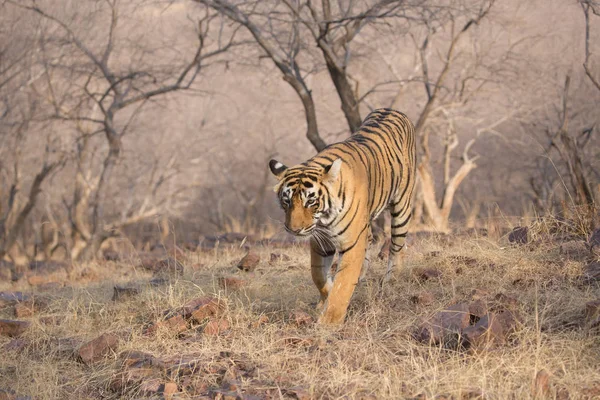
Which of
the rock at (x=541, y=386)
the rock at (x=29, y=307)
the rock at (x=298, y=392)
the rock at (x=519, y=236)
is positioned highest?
the rock at (x=519, y=236)

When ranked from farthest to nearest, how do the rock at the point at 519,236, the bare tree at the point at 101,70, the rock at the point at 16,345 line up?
the bare tree at the point at 101,70, the rock at the point at 519,236, the rock at the point at 16,345

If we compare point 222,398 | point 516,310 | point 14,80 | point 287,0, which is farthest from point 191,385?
point 14,80

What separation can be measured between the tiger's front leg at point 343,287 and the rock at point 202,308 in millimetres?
726

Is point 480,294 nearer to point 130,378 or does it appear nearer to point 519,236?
point 519,236

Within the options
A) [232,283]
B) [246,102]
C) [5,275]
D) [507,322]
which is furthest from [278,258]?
[246,102]

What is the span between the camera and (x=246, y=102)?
24.9 meters

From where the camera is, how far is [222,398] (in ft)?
11.7

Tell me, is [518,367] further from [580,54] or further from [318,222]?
[580,54]

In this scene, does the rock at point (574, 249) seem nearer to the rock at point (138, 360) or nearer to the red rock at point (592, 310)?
the red rock at point (592, 310)

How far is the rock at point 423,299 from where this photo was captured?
4.79m

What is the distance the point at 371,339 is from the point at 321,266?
103cm

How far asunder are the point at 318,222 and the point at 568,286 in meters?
1.73

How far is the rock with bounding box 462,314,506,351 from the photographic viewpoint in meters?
3.80

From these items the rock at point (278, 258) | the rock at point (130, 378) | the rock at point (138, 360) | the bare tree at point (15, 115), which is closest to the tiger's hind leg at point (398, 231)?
the rock at point (278, 258)
